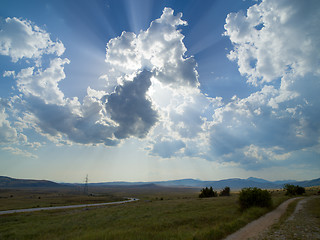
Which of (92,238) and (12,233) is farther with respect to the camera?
(12,233)

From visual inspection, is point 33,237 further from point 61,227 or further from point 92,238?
point 92,238

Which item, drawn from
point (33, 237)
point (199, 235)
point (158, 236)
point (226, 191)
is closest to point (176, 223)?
point (158, 236)

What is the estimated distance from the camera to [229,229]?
16844mm

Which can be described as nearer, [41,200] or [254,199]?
[254,199]

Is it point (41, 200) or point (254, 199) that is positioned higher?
point (254, 199)

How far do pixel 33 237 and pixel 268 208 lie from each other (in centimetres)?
3367

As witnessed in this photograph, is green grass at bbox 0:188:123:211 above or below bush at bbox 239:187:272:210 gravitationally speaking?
below

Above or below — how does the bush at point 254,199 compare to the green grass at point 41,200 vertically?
above

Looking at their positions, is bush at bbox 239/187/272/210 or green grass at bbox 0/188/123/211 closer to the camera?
bush at bbox 239/187/272/210

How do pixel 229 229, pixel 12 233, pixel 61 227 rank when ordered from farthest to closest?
pixel 61 227
pixel 12 233
pixel 229 229

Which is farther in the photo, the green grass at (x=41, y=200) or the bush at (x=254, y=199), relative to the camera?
the green grass at (x=41, y=200)

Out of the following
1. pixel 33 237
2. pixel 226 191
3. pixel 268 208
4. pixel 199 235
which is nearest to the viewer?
pixel 199 235

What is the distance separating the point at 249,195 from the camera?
3123cm

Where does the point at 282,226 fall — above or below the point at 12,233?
above
